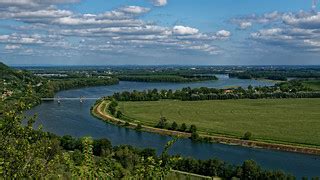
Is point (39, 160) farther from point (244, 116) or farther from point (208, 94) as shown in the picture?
point (208, 94)

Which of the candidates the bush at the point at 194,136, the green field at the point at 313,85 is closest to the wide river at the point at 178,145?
the bush at the point at 194,136

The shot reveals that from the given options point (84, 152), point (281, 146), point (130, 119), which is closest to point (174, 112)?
point (130, 119)

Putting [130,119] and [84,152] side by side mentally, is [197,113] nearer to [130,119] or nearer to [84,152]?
[130,119]

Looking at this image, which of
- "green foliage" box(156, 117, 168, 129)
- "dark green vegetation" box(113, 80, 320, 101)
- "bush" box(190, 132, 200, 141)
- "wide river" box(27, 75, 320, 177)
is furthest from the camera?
"dark green vegetation" box(113, 80, 320, 101)

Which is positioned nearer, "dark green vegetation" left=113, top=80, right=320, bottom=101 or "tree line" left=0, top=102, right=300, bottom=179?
"tree line" left=0, top=102, right=300, bottom=179

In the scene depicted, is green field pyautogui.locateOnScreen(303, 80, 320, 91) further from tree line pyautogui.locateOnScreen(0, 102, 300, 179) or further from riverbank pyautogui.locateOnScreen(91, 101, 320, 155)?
tree line pyautogui.locateOnScreen(0, 102, 300, 179)

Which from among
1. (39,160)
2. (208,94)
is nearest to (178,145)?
(39,160)

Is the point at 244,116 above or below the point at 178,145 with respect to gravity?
above

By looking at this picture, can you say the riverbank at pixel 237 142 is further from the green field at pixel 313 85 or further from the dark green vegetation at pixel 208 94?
the green field at pixel 313 85

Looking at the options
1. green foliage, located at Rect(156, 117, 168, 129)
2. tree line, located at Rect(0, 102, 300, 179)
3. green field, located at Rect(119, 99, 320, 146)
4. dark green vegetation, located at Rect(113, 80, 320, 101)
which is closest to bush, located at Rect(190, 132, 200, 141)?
green field, located at Rect(119, 99, 320, 146)
